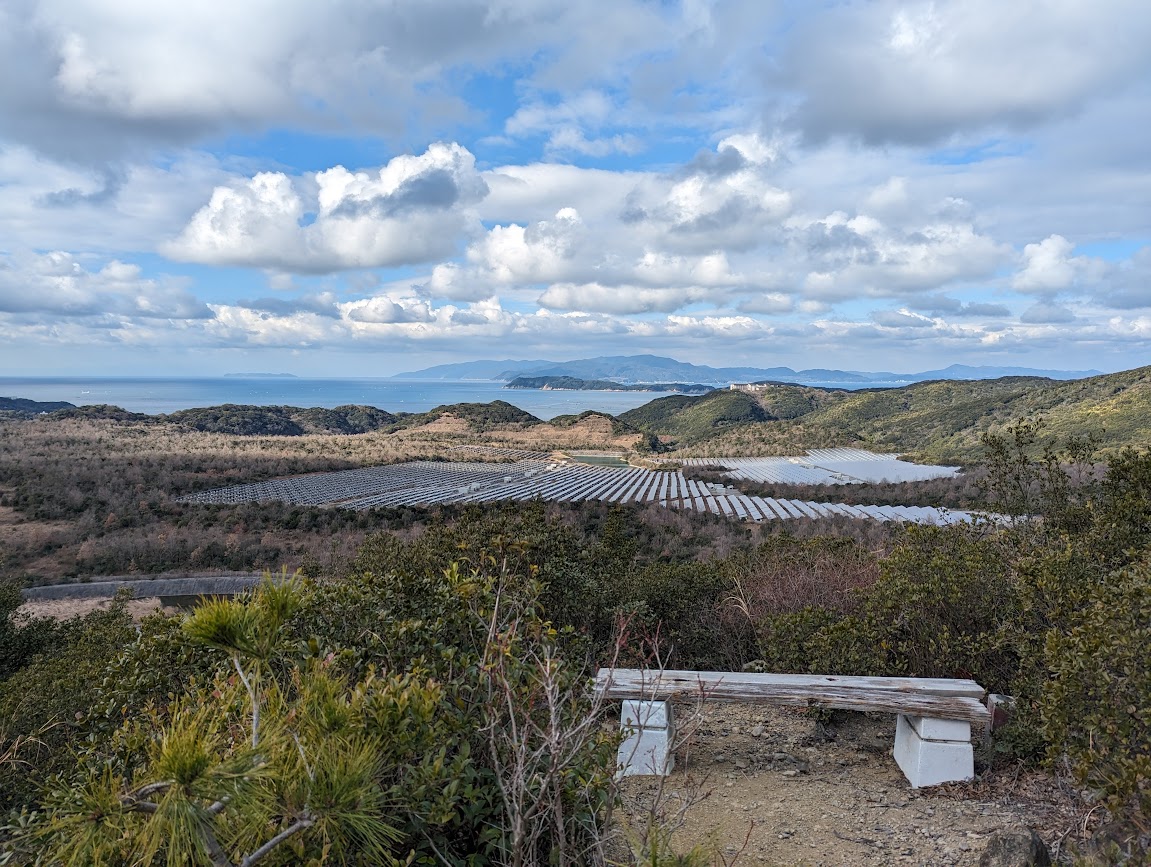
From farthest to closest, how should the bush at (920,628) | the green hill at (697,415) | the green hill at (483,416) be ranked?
the green hill at (697,415) → the green hill at (483,416) → the bush at (920,628)

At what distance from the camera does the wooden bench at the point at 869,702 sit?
3.89m

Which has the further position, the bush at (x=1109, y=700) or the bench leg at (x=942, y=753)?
the bench leg at (x=942, y=753)

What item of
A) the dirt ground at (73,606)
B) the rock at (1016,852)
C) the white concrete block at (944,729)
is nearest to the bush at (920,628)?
the white concrete block at (944,729)

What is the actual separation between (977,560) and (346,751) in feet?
16.5

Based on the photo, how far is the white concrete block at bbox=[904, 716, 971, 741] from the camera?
3881 millimetres

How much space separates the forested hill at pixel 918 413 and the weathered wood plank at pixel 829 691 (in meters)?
42.0

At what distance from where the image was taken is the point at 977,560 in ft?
16.9

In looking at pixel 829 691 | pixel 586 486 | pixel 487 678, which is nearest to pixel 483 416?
pixel 586 486

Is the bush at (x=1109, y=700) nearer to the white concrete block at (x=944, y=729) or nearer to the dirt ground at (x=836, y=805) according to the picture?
the dirt ground at (x=836, y=805)

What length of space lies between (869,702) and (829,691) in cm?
24

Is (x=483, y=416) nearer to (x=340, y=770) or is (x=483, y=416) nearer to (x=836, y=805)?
(x=836, y=805)

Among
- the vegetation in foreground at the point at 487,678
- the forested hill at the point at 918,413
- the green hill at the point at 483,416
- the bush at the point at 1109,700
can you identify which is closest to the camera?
the vegetation in foreground at the point at 487,678

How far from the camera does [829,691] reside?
4.18 m

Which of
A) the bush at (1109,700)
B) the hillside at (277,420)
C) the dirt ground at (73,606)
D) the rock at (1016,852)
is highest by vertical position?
the bush at (1109,700)
